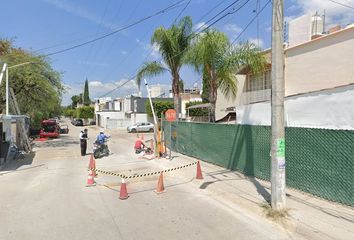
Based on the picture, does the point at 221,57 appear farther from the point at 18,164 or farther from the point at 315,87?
the point at 18,164

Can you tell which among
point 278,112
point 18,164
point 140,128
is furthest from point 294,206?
point 140,128

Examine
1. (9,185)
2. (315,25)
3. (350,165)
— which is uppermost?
A: (315,25)

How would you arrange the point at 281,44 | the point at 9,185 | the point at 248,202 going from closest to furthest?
the point at 281,44
the point at 248,202
the point at 9,185

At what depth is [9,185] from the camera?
12.0 meters

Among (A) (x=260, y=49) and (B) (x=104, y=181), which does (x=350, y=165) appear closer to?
(B) (x=104, y=181)

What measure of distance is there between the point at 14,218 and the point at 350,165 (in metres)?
7.46

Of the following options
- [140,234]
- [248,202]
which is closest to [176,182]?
[248,202]

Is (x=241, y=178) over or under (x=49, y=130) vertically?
under

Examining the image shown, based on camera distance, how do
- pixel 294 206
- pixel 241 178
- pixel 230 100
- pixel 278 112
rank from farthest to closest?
pixel 230 100 → pixel 241 178 → pixel 294 206 → pixel 278 112

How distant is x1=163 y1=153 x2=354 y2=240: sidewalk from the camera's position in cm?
661

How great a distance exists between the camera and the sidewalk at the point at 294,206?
21.7 feet

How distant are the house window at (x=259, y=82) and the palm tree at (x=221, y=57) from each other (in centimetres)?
391

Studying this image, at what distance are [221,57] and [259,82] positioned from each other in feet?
20.4

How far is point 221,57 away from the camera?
19.7 meters
